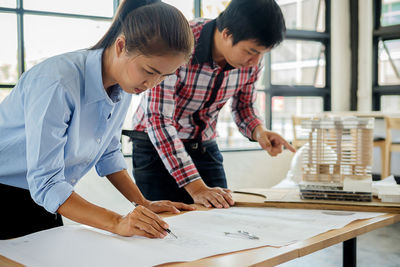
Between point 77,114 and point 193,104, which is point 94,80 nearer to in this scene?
point 77,114

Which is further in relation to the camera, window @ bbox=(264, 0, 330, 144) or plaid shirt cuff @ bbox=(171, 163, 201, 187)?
window @ bbox=(264, 0, 330, 144)

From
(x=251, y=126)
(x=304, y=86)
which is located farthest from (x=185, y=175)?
(x=304, y=86)

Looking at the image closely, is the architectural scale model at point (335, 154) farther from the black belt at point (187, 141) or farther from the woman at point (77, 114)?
the woman at point (77, 114)

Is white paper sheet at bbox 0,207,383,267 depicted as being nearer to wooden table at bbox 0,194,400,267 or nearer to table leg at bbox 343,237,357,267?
wooden table at bbox 0,194,400,267

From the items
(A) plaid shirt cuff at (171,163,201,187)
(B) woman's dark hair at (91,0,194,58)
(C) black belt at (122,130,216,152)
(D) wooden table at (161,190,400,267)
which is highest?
(B) woman's dark hair at (91,0,194,58)

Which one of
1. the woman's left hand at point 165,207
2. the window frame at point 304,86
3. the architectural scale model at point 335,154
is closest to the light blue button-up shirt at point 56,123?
the woman's left hand at point 165,207

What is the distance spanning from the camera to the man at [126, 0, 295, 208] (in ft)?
4.33

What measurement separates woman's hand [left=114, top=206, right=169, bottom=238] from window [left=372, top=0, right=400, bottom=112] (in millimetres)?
4440

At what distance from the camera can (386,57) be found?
4.97 meters

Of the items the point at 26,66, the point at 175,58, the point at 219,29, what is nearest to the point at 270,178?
the point at 26,66

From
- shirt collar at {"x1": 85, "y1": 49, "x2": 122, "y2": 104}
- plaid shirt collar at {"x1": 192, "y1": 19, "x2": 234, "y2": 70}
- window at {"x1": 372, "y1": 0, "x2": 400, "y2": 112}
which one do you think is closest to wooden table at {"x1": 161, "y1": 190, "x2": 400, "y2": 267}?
shirt collar at {"x1": 85, "y1": 49, "x2": 122, "y2": 104}

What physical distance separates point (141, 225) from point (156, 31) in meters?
0.42

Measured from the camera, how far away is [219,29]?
4.74 feet

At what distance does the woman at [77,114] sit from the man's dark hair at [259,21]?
299mm
